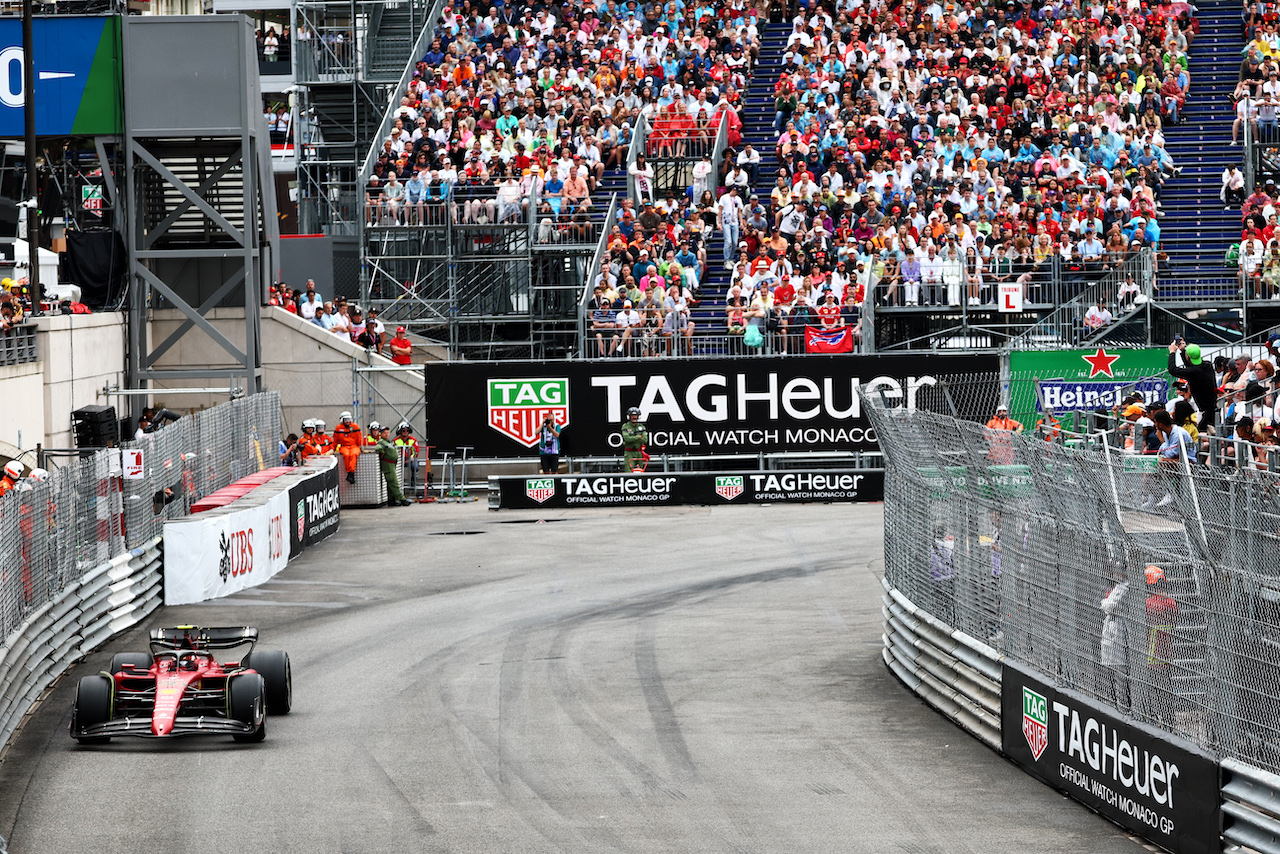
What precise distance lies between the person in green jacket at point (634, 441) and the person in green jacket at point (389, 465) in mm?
3936

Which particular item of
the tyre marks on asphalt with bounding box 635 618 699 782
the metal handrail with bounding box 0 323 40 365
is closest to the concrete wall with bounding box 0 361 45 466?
the metal handrail with bounding box 0 323 40 365

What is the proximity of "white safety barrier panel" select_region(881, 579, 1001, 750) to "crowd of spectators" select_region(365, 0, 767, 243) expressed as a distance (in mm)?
20789

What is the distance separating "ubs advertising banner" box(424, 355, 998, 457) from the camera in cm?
3125

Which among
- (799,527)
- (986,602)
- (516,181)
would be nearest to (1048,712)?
(986,602)

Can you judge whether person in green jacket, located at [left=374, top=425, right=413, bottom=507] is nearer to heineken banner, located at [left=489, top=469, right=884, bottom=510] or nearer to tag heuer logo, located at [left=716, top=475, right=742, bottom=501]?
heineken banner, located at [left=489, top=469, right=884, bottom=510]

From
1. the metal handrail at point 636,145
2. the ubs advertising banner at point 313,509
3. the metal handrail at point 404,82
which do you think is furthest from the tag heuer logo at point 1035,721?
the metal handrail at point 404,82

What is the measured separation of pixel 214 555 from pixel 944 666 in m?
9.93

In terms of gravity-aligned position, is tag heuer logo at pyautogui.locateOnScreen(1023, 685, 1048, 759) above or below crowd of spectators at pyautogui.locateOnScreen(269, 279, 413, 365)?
below

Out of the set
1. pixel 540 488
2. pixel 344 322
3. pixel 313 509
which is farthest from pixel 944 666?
pixel 344 322

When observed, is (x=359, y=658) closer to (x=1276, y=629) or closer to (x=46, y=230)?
(x=1276, y=629)

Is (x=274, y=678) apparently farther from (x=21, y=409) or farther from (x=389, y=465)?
(x=389, y=465)

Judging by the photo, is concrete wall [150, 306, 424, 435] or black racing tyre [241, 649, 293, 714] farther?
concrete wall [150, 306, 424, 435]

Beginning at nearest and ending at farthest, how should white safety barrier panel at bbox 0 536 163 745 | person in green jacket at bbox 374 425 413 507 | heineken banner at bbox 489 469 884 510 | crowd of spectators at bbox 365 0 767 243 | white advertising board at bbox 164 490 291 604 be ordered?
white safety barrier panel at bbox 0 536 163 745 < white advertising board at bbox 164 490 291 604 < heineken banner at bbox 489 469 884 510 < person in green jacket at bbox 374 425 413 507 < crowd of spectators at bbox 365 0 767 243

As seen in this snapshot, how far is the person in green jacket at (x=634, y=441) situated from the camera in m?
30.8
